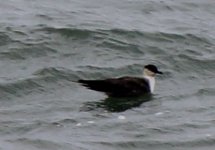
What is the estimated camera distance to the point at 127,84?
53.7 feet

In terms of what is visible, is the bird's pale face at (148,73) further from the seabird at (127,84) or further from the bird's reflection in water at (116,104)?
the bird's reflection in water at (116,104)

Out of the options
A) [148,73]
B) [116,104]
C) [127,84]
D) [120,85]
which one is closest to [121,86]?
[120,85]

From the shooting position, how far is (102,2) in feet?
77.6

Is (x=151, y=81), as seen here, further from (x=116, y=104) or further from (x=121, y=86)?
(x=116, y=104)

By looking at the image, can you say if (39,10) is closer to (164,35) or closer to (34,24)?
(34,24)

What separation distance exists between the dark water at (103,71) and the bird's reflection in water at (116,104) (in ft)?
0.06

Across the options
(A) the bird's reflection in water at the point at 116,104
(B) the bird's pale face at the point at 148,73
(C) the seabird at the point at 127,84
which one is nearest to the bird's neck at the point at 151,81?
(C) the seabird at the point at 127,84

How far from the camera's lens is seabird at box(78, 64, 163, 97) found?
A: 627 inches

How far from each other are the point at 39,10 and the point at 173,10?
139 inches

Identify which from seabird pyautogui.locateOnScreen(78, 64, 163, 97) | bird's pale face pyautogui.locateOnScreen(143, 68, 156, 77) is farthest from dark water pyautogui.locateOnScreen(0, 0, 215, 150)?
bird's pale face pyautogui.locateOnScreen(143, 68, 156, 77)

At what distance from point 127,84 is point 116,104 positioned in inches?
26.3

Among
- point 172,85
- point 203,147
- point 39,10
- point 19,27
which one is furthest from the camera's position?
point 39,10

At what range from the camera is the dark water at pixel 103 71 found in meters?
13.4

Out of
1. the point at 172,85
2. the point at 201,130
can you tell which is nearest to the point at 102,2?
the point at 172,85
